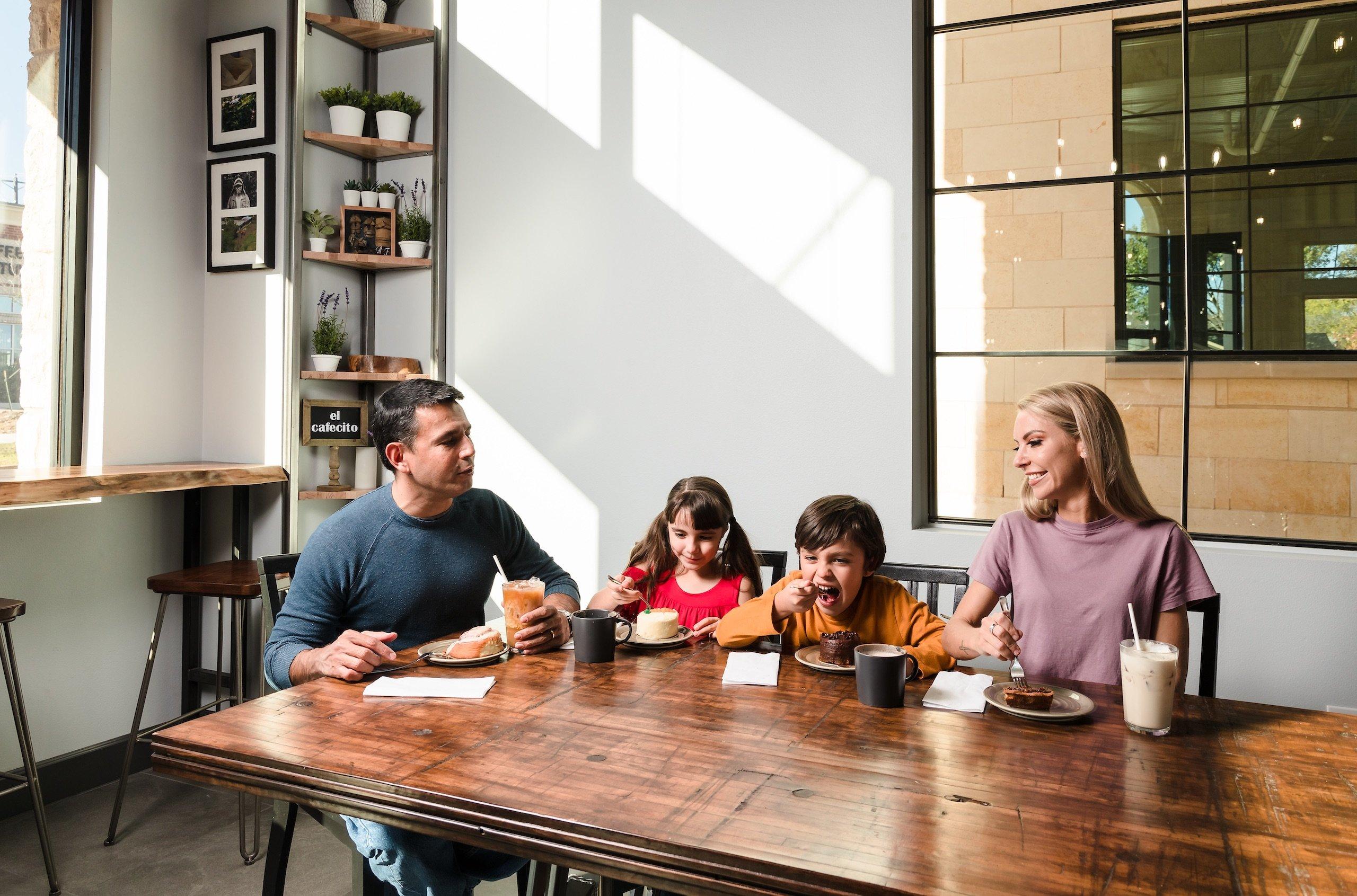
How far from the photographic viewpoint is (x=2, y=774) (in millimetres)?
2547

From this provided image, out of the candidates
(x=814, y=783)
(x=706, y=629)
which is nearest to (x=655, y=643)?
(x=706, y=629)

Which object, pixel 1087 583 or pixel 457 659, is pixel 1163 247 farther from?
pixel 457 659

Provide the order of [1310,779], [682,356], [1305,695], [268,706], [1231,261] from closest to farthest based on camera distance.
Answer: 1. [1310,779]
2. [268,706]
3. [1305,695]
4. [1231,261]
5. [682,356]

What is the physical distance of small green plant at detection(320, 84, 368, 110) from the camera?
3533 millimetres

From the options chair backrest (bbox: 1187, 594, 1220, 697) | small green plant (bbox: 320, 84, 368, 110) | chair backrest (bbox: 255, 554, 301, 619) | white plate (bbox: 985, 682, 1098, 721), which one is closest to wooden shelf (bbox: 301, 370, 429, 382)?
A: small green plant (bbox: 320, 84, 368, 110)

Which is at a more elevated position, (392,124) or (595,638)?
(392,124)

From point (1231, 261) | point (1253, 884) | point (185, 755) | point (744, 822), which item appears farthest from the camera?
point (1231, 261)

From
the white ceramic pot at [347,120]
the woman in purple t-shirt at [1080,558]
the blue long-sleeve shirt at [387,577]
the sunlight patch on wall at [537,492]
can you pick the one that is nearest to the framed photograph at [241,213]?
the white ceramic pot at [347,120]

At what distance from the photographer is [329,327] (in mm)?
3582

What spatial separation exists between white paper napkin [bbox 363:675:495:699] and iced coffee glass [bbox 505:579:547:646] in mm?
253

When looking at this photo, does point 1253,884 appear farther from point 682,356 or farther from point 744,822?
point 682,356

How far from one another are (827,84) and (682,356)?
1.04 m

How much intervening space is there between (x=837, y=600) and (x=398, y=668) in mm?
883

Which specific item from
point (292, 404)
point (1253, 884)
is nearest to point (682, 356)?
point (292, 404)
